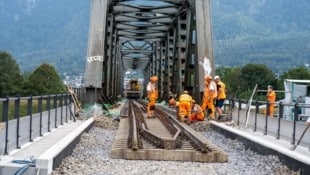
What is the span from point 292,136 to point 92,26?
1438 centimetres

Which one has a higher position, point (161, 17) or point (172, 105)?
point (161, 17)

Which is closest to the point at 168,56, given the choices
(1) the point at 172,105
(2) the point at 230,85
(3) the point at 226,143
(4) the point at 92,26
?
(1) the point at 172,105

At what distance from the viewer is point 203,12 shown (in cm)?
2522

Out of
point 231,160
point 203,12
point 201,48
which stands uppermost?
point 203,12

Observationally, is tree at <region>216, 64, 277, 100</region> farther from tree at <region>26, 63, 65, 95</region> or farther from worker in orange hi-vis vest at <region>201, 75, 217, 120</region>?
worker in orange hi-vis vest at <region>201, 75, 217, 120</region>

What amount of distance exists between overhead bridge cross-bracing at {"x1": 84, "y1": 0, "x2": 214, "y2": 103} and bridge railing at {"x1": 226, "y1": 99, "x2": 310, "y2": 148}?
3738 millimetres

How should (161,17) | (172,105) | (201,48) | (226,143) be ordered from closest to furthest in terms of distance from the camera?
(226,143) → (201,48) → (172,105) → (161,17)

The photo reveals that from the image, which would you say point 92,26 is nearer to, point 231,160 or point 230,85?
point 231,160

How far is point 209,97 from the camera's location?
2125cm

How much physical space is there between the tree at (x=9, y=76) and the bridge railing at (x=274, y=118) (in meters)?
109

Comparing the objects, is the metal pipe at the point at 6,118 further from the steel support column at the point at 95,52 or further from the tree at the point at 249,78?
the tree at the point at 249,78

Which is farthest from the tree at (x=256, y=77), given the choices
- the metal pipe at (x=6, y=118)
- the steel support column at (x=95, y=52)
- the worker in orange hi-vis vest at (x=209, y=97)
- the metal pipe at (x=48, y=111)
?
the metal pipe at (x=6, y=118)

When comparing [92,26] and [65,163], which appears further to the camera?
[92,26]

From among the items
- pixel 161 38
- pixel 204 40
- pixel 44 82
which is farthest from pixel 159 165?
pixel 44 82
